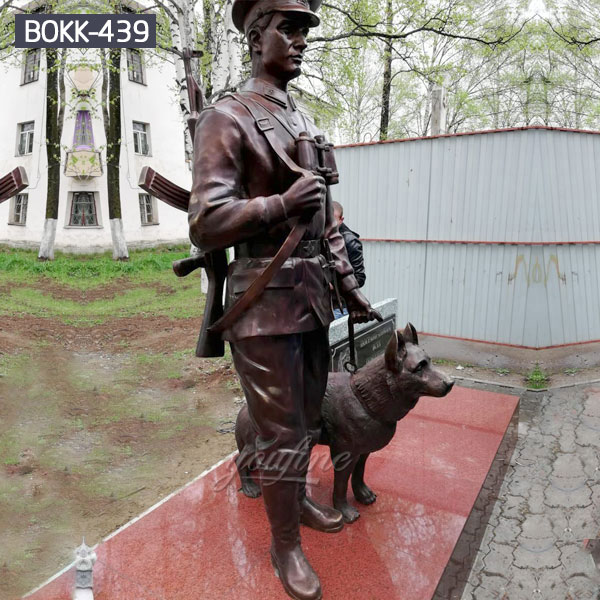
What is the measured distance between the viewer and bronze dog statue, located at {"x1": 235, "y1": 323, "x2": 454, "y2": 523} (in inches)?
114

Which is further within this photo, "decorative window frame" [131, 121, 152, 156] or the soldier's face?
"decorative window frame" [131, 121, 152, 156]

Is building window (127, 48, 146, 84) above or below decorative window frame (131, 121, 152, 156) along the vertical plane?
above

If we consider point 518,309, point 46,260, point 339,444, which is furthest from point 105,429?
point 46,260

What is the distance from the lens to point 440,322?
295 inches

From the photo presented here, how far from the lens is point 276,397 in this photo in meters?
2.53

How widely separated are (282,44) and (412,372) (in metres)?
1.68

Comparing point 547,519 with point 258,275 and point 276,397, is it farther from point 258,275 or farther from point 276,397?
point 258,275

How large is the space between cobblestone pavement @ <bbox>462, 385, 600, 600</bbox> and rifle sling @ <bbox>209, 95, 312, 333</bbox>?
6.22 feet

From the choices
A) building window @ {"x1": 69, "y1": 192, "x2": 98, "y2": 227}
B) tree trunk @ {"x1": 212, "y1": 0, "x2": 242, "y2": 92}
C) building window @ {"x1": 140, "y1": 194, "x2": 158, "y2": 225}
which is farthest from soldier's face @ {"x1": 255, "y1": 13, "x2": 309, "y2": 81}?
building window @ {"x1": 140, "y1": 194, "x2": 158, "y2": 225}

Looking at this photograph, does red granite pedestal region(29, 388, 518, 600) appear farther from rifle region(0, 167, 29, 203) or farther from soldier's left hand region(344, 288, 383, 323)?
rifle region(0, 167, 29, 203)

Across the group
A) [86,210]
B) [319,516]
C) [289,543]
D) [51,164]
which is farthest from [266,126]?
[86,210]

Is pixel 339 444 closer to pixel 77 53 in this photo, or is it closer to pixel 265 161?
pixel 265 161

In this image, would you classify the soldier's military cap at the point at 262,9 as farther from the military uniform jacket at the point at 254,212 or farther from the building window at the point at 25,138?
the building window at the point at 25,138

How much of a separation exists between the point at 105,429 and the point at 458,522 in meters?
3.76
